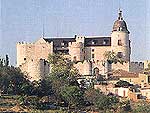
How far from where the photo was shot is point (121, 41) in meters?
52.8

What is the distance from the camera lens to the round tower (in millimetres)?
52594

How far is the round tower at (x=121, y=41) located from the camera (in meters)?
52.6

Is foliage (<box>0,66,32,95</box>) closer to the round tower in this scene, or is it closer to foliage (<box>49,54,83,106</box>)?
foliage (<box>49,54,83,106</box>)

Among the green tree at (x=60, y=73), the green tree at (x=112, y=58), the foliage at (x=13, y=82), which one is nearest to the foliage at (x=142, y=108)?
the green tree at (x=60, y=73)

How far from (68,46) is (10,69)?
364 inches

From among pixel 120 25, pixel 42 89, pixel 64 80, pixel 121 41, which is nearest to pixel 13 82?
pixel 42 89

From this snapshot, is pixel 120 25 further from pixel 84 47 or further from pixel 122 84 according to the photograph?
pixel 122 84

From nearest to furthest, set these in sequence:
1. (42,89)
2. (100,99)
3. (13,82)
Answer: (100,99), (42,89), (13,82)

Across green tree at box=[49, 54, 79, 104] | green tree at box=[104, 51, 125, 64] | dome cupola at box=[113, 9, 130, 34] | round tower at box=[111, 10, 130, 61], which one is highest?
dome cupola at box=[113, 9, 130, 34]

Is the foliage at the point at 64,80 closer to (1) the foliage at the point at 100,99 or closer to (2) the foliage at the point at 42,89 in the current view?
(2) the foliage at the point at 42,89

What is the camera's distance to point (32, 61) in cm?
4862

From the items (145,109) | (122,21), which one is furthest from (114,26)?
(145,109)

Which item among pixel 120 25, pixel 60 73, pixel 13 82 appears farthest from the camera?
pixel 120 25

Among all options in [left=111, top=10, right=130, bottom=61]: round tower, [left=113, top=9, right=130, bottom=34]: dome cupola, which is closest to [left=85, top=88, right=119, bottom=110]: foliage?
[left=111, top=10, right=130, bottom=61]: round tower
